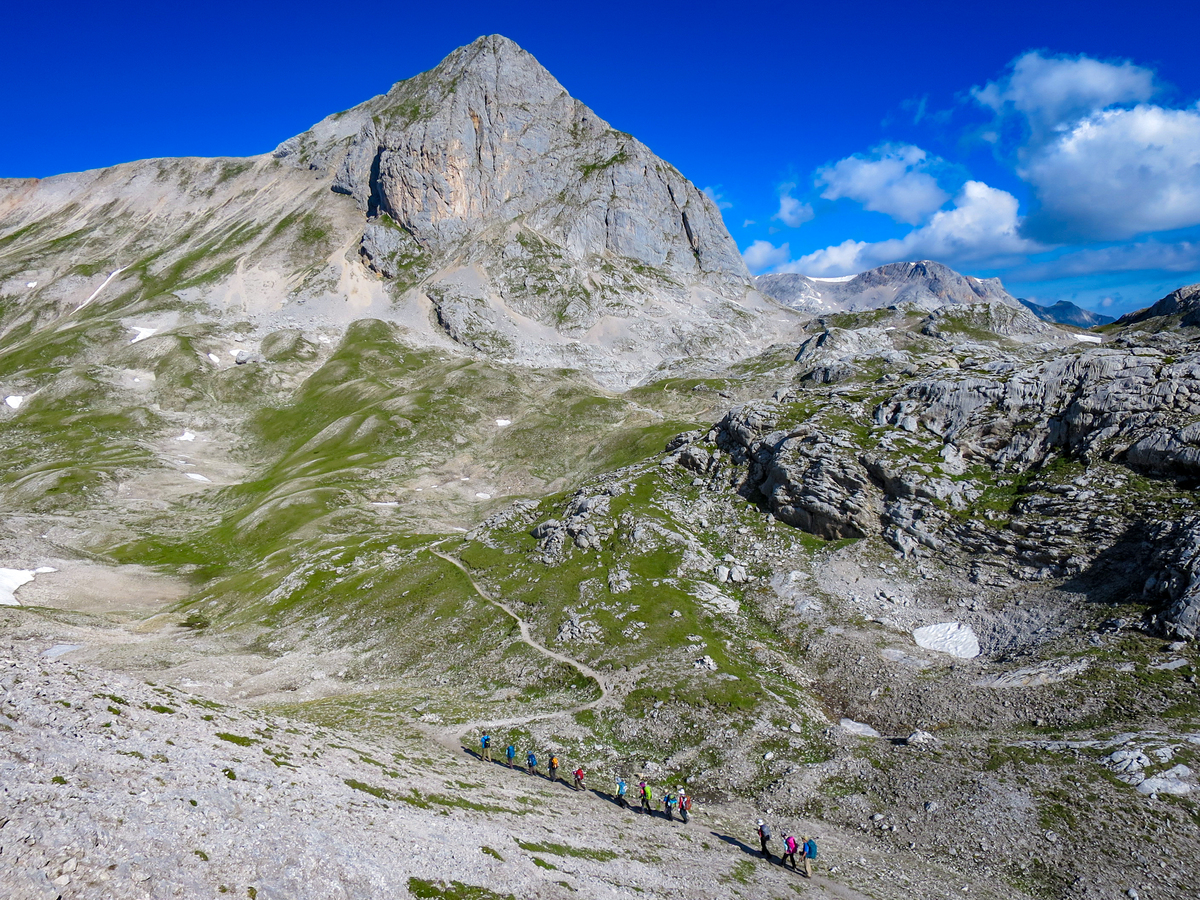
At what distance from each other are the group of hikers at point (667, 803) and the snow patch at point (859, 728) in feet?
41.9

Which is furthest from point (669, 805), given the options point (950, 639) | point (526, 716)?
point (950, 639)

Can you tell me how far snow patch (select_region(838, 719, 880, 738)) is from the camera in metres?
47.4

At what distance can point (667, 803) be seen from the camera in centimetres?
3888

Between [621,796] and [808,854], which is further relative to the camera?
[621,796]

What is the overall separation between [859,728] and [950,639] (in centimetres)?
1530

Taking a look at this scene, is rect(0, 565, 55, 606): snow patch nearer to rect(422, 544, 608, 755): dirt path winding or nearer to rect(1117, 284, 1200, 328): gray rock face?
rect(422, 544, 608, 755): dirt path winding

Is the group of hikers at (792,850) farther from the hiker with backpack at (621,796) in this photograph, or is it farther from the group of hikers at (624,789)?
the hiker with backpack at (621,796)

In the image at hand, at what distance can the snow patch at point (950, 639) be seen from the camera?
179 ft

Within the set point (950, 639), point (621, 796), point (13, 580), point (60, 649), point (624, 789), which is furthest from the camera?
point (13, 580)

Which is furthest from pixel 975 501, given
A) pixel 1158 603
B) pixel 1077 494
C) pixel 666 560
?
pixel 666 560

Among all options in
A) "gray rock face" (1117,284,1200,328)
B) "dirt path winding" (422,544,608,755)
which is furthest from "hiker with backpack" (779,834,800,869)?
"gray rock face" (1117,284,1200,328)

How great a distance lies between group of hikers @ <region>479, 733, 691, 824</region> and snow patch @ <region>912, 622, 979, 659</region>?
98.1ft

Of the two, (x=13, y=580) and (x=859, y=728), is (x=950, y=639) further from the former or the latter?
(x=13, y=580)

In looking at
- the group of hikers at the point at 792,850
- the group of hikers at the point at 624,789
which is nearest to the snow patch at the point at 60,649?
the group of hikers at the point at 624,789
